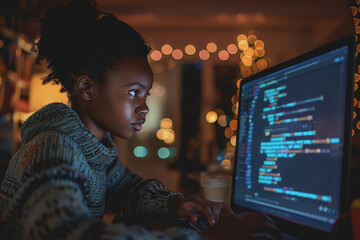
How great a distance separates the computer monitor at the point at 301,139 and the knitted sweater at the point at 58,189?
0.82ft

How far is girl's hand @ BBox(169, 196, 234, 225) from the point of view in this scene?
76 cm

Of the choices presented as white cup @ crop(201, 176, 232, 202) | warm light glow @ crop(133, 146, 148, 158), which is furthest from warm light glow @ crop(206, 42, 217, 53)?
white cup @ crop(201, 176, 232, 202)

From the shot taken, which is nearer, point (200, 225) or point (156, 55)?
point (200, 225)

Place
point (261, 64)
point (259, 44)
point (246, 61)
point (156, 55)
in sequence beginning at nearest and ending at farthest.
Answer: point (261, 64) < point (246, 61) < point (259, 44) < point (156, 55)

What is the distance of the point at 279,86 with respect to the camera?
703mm

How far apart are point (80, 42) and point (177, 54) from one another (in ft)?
13.7

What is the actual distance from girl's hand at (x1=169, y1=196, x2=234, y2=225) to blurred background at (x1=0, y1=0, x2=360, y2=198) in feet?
11.2

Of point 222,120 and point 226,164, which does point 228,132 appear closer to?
point 222,120

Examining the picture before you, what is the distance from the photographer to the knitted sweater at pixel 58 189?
412 millimetres

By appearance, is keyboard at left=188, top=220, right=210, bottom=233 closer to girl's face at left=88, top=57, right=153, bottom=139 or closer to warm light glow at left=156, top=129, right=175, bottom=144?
girl's face at left=88, top=57, right=153, bottom=139

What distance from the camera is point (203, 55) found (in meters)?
4.96

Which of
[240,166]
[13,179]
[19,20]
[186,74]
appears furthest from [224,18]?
[13,179]

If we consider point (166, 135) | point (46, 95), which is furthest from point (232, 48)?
point (46, 95)

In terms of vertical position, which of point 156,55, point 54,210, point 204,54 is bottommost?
point 54,210
